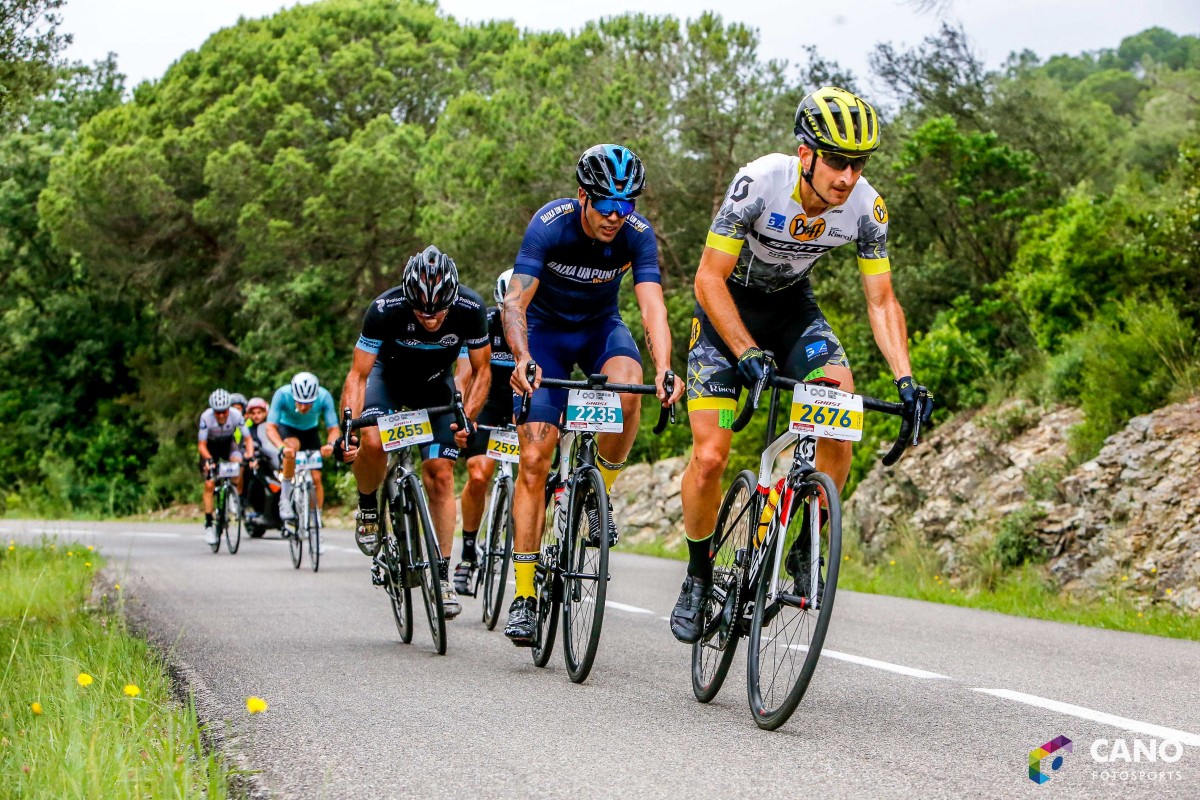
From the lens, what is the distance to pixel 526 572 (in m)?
6.89

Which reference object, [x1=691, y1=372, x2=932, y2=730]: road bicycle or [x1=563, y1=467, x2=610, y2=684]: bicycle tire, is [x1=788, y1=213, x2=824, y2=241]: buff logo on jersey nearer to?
[x1=691, y1=372, x2=932, y2=730]: road bicycle

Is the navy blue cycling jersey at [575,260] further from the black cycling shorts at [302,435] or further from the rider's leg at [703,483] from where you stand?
the black cycling shorts at [302,435]

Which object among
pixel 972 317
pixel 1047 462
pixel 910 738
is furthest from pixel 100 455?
pixel 910 738

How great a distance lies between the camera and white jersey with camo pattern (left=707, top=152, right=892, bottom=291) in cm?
568

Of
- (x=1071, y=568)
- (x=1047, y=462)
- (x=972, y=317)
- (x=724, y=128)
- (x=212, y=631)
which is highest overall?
(x=724, y=128)

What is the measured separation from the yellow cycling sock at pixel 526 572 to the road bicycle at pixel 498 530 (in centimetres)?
160

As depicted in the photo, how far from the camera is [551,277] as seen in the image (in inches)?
288

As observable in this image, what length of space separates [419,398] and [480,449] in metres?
1.22

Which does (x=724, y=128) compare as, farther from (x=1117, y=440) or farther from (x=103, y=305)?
(x=103, y=305)

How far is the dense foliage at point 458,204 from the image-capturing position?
15445 millimetres

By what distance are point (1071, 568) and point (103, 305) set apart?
40563 millimetres

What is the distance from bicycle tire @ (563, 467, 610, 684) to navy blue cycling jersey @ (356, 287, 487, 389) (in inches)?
77.7

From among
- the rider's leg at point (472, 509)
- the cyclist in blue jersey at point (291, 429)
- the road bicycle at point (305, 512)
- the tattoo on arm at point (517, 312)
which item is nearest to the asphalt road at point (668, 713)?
the rider's leg at point (472, 509)

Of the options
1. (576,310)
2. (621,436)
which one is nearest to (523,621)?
(621,436)
